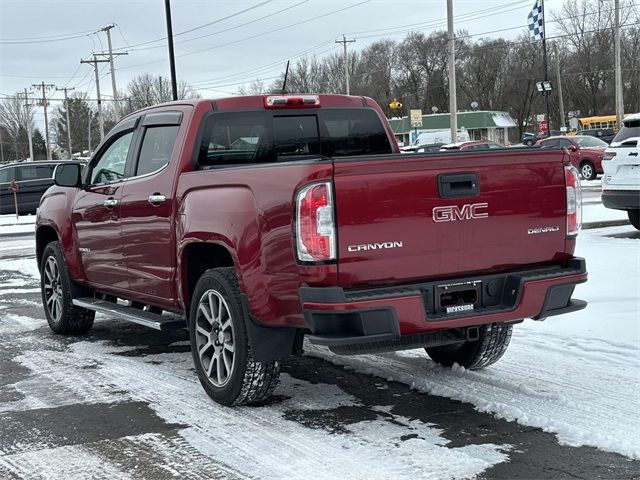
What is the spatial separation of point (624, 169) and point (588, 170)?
1793 centimetres

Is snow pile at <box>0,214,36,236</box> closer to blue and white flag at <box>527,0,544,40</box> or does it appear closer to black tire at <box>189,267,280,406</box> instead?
black tire at <box>189,267,280,406</box>

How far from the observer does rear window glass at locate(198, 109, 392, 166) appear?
5.62 m

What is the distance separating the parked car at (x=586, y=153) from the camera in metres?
27.9

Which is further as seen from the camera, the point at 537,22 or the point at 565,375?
the point at 537,22

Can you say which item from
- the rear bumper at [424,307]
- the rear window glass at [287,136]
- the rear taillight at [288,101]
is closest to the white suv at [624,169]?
the rear window glass at [287,136]

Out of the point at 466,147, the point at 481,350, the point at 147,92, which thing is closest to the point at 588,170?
the point at 466,147

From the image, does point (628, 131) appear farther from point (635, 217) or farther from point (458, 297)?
point (458, 297)

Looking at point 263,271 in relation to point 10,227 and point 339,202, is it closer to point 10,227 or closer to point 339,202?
point 339,202

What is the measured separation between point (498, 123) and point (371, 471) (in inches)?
3217

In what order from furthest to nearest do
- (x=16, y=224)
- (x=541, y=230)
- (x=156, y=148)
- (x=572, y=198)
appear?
(x=16, y=224)
(x=156, y=148)
(x=572, y=198)
(x=541, y=230)

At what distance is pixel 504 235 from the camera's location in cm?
444

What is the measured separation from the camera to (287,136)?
5824 mm

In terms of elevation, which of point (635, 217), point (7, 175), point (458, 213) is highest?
point (7, 175)

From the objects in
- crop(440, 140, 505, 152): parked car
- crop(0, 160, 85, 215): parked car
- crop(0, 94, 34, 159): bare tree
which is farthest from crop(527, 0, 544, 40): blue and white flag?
crop(0, 94, 34, 159): bare tree
